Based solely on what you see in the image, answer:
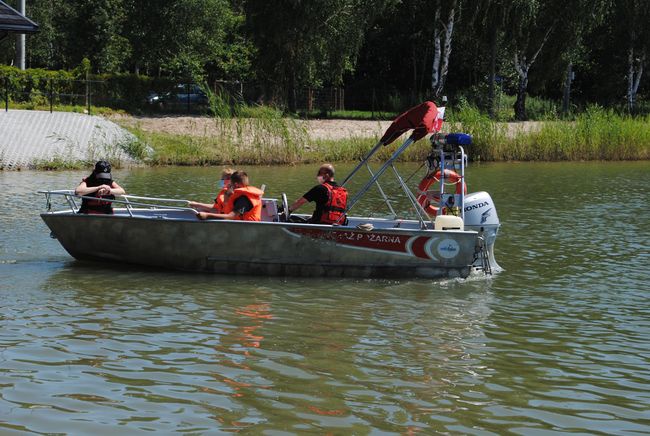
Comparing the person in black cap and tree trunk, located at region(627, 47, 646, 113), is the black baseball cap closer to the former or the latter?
the person in black cap

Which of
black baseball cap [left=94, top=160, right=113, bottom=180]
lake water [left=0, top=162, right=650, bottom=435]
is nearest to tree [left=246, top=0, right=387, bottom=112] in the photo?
lake water [left=0, top=162, right=650, bottom=435]

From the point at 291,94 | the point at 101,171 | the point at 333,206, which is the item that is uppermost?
the point at 291,94

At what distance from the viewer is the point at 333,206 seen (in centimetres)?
1407

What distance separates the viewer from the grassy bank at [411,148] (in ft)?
107

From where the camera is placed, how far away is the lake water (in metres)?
8.09

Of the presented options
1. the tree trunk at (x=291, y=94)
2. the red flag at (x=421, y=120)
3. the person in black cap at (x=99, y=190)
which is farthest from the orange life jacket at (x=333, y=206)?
the tree trunk at (x=291, y=94)

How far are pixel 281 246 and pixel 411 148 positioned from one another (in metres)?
21.5

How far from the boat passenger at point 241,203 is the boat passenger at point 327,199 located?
533 millimetres

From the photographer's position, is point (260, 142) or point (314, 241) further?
point (260, 142)

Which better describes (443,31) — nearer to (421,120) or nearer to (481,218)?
(481,218)

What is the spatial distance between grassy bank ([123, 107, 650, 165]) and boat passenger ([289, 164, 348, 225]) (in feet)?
60.0

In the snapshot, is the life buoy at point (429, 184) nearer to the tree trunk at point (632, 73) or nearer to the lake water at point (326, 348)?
the lake water at point (326, 348)

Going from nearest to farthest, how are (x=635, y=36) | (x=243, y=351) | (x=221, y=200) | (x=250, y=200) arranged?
(x=243, y=351) → (x=250, y=200) → (x=221, y=200) → (x=635, y=36)

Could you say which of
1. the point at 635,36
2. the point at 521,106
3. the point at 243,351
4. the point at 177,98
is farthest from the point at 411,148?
the point at 243,351
